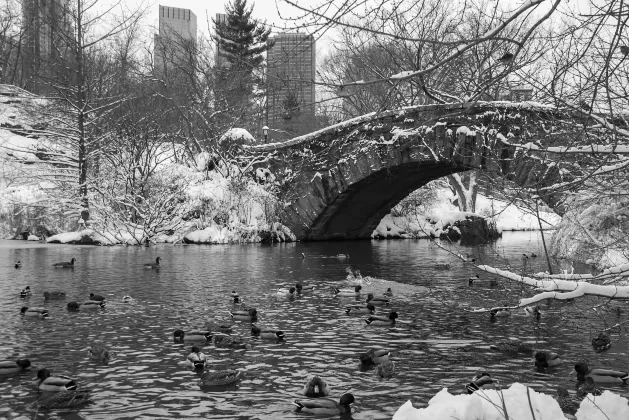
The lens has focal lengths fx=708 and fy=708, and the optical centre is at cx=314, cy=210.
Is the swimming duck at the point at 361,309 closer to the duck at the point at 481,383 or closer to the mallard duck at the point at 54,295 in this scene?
the duck at the point at 481,383

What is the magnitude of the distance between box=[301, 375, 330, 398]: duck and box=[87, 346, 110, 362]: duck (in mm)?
2992

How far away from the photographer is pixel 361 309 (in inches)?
540

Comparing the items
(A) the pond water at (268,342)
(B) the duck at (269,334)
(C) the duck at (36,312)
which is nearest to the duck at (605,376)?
(A) the pond water at (268,342)

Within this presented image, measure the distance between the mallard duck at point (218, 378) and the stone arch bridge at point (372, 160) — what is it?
1369 cm

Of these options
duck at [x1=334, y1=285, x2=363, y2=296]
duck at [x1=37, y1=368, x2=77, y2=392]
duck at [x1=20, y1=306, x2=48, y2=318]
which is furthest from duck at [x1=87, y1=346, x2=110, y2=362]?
duck at [x1=334, y1=285, x2=363, y2=296]

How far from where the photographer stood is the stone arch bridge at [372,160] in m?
22.1

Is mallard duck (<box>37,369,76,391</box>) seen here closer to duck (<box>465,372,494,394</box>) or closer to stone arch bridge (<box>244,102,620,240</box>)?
duck (<box>465,372,494,394</box>)

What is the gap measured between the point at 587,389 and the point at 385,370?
2339 millimetres

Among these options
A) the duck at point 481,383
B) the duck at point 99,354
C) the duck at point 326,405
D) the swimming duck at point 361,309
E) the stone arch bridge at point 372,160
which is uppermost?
the stone arch bridge at point 372,160

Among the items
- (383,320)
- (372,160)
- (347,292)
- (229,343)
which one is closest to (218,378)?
(229,343)

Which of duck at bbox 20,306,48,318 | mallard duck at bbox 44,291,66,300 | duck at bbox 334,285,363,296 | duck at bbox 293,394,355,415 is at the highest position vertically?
mallard duck at bbox 44,291,66,300

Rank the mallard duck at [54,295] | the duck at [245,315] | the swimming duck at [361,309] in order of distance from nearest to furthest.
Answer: the duck at [245,315], the swimming duck at [361,309], the mallard duck at [54,295]

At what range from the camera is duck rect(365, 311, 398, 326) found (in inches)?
481

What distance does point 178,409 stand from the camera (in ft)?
24.6
